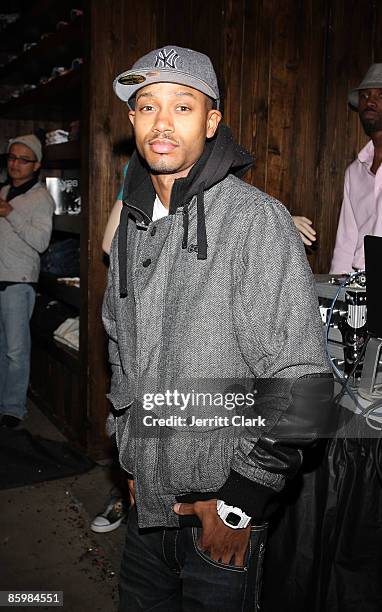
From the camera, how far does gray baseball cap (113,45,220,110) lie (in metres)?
1.42

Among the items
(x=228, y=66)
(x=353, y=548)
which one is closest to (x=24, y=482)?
(x=353, y=548)

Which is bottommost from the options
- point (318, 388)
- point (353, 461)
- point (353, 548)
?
point (353, 548)

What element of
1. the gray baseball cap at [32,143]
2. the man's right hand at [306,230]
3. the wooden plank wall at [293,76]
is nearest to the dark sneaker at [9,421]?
the gray baseball cap at [32,143]

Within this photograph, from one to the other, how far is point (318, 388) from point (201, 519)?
399 mm

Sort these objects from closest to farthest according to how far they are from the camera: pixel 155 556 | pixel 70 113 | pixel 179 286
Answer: pixel 179 286 < pixel 155 556 < pixel 70 113

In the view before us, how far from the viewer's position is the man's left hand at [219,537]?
4.47ft

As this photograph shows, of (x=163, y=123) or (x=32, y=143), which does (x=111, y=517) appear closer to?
(x=163, y=123)

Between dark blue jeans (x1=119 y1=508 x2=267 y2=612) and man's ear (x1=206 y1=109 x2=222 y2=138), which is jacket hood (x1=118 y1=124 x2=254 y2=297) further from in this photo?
dark blue jeans (x1=119 y1=508 x2=267 y2=612)

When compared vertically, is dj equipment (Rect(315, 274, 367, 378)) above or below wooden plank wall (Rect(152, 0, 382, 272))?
below

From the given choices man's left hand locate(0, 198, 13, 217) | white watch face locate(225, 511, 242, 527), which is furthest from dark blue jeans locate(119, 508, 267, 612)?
man's left hand locate(0, 198, 13, 217)

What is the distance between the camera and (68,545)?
2.94 meters

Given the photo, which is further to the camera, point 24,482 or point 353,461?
point 24,482

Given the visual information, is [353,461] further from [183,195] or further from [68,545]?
[68,545]
